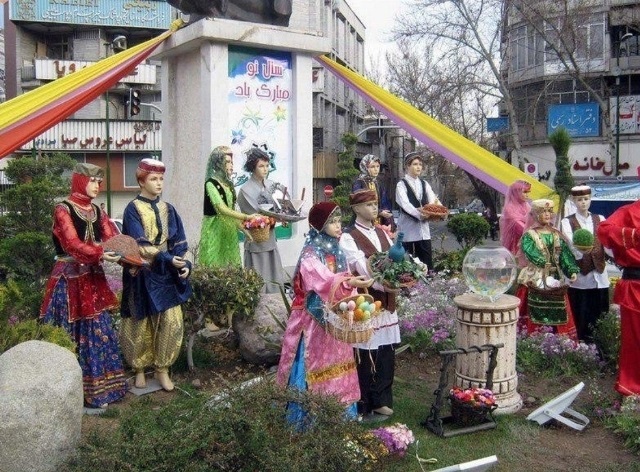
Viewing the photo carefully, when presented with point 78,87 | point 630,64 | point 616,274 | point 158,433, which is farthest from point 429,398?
point 630,64

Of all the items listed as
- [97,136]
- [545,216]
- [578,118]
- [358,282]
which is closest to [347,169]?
[578,118]

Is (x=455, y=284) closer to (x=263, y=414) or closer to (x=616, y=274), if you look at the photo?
(x=616, y=274)

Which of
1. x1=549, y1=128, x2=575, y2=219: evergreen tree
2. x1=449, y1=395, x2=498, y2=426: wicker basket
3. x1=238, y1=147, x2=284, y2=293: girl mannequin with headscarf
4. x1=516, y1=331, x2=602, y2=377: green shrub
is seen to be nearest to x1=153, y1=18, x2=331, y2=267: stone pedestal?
x1=238, y1=147, x2=284, y2=293: girl mannequin with headscarf

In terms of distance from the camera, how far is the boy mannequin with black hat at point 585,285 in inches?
268

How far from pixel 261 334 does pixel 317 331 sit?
168 centimetres

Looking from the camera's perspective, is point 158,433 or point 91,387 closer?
point 158,433

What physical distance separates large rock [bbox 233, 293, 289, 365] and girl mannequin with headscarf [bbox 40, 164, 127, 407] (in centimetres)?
126

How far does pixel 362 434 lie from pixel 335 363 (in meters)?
0.67

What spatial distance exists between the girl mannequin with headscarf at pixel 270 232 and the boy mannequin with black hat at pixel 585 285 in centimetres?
292

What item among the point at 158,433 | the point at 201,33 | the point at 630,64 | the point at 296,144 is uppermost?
the point at 630,64

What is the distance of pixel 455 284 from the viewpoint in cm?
836

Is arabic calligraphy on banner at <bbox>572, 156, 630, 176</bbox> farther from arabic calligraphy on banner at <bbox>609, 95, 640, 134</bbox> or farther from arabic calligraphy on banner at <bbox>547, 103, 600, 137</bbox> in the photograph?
arabic calligraphy on banner at <bbox>609, 95, 640, 134</bbox>

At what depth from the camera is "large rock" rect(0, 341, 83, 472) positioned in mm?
3666

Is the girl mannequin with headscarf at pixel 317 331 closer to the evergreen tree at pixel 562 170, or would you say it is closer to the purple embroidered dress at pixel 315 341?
the purple embroidered dress at pixel 315 341
